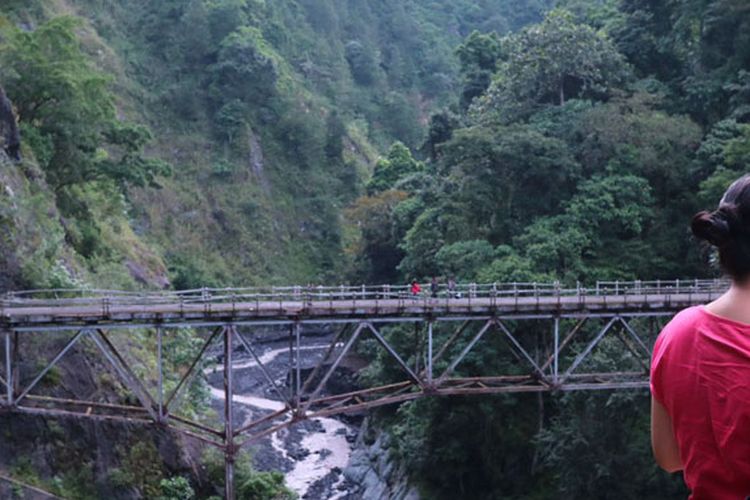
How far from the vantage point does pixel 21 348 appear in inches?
843

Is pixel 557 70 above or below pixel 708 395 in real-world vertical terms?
above

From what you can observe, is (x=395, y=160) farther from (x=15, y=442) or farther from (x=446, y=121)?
(x=15, y=442)

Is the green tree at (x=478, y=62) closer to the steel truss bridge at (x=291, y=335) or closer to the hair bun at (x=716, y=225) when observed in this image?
the steel truss bridge at (x=291, y=335)

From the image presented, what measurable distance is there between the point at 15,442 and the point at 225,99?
42643 mm

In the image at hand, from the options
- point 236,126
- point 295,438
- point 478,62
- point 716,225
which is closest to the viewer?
point 716,225

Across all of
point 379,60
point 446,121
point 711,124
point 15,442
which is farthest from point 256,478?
point 379,60

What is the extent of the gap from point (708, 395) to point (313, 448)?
33.3m

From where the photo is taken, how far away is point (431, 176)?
41.6m

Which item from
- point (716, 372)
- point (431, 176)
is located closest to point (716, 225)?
point (716, 372)

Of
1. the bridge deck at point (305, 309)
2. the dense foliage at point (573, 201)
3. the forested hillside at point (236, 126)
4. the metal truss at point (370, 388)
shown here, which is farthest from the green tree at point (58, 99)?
the dense foliage at point (573, 201)

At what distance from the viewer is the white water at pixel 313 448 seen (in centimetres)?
3172

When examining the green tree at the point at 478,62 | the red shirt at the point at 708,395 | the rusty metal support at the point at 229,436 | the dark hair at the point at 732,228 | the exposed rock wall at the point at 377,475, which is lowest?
the exposed rock wall at the point at 377,475

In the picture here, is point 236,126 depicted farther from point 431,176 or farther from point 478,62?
point 431,176

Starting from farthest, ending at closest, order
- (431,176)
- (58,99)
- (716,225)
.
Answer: (431,176) < (58,99) < (716,225)
